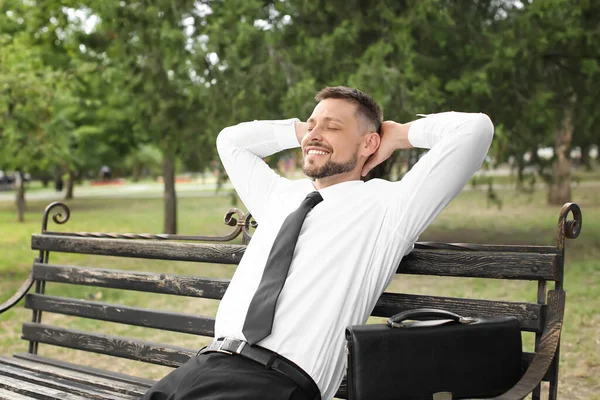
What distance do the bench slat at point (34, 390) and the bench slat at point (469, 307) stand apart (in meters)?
1.51

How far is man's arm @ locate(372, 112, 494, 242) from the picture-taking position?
9.39ft

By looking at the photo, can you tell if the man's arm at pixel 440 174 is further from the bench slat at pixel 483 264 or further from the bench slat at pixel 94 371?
the bench slat at pixel 94 371

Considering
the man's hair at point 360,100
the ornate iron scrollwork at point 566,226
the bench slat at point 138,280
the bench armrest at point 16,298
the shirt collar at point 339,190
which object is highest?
the man's hair at point 360,100

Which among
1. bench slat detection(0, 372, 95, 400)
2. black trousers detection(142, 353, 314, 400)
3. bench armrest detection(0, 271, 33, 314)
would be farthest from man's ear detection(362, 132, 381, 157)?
bench armrest detection(0, 271, 33, 314)

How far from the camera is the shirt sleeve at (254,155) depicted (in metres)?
3.52

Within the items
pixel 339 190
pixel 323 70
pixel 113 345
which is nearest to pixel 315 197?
pixel 339 190

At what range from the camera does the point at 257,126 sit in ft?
12.1

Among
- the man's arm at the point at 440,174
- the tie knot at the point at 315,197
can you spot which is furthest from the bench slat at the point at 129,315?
the man's arm at the point at 440,174

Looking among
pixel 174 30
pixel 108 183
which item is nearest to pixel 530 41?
pixel 174 30

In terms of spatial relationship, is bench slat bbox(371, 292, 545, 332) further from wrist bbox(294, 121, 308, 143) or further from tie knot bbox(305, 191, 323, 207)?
wrist bbox(294, 121, 308, 143)

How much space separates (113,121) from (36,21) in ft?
31.4

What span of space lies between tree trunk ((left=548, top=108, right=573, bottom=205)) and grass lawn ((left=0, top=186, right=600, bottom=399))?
52 cm

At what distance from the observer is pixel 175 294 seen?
387cm

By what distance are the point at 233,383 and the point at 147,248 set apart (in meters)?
1.55
